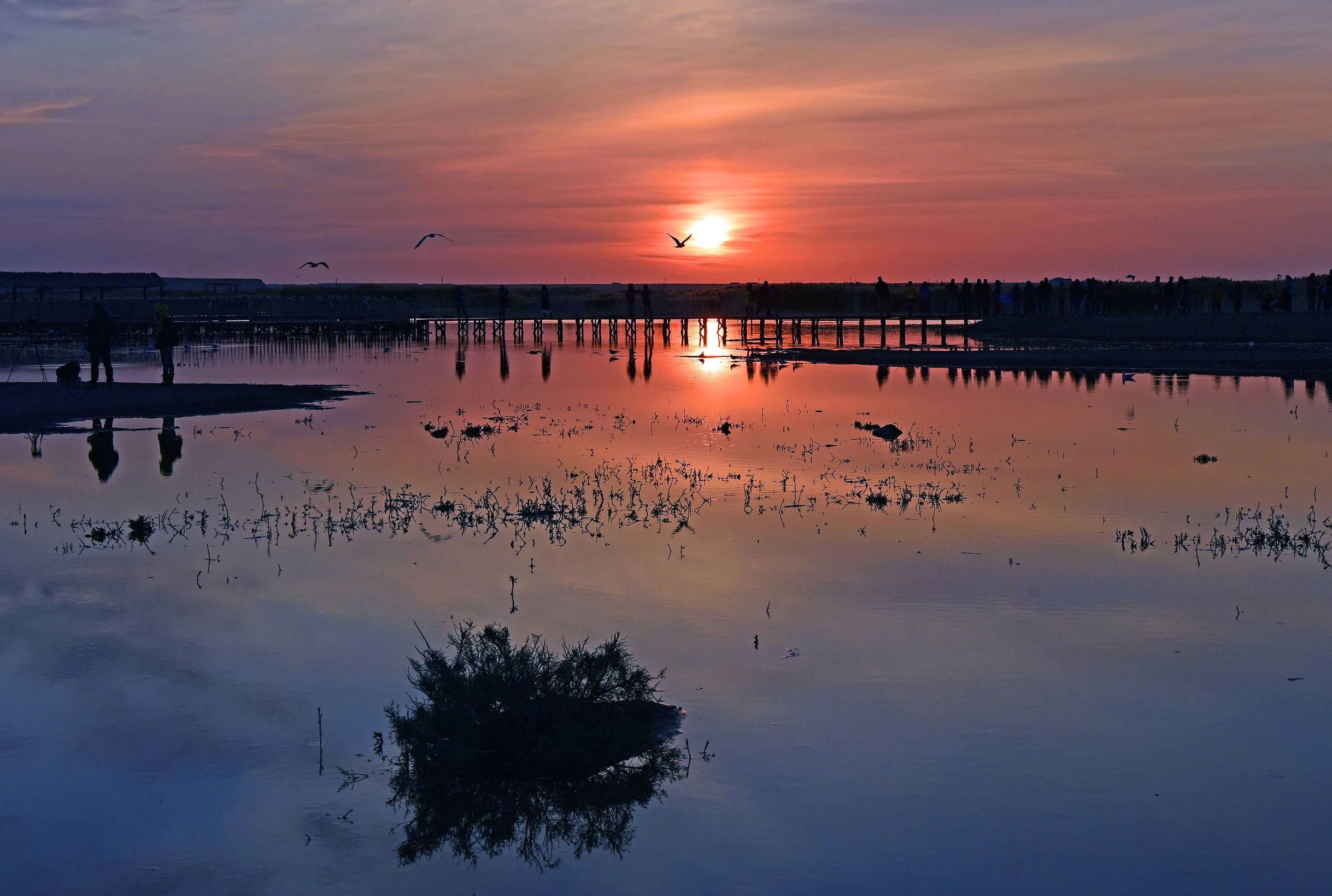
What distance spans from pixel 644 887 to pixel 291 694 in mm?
4044

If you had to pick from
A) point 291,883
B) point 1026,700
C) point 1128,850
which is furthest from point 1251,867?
point 291,883

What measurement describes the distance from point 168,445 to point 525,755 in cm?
1892

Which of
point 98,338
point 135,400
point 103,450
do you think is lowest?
point 103,450

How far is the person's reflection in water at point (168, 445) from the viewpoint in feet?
73.0

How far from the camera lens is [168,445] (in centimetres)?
2500

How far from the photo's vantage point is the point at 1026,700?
31.8 feet

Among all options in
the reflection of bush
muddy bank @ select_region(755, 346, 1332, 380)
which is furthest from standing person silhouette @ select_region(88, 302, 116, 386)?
the reflection of bush

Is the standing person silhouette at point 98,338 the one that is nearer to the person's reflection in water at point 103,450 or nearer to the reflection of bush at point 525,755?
the person's reflection in water at point 103,450

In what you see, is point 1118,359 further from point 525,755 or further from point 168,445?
point 525,755

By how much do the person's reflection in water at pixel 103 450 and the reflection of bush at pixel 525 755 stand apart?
46.4ft

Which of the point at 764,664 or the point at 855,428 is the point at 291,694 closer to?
the point at 764,664

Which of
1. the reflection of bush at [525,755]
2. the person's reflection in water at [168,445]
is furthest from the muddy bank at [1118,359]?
the reflection of bush at [525,755]

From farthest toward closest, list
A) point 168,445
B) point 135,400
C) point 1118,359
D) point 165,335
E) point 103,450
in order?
1. point 1118,359
2. point 165,335
3. point 135,400
4. point 168,445
5. point 103,450

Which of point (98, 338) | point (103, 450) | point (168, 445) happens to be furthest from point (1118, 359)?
point (103, 450)
